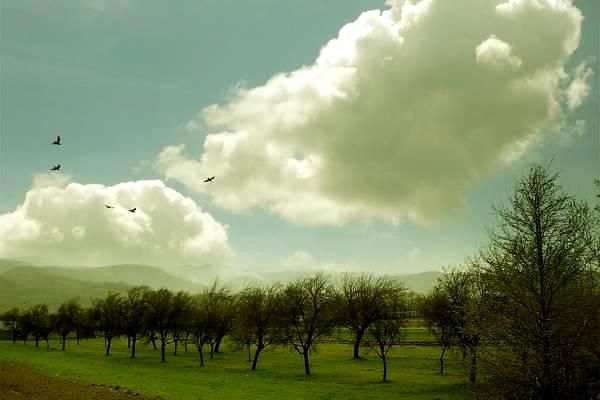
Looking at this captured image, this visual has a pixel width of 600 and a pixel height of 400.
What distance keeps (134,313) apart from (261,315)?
37191 mm

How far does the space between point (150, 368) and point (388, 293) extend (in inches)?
1759

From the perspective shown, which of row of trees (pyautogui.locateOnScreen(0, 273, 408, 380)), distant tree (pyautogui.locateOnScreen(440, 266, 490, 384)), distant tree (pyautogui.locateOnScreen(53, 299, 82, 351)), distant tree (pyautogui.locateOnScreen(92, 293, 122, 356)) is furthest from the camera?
distant tree (pyautogui.locateOnScreen(53, 299, 82, 351))

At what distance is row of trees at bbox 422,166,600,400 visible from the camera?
64.3 feet

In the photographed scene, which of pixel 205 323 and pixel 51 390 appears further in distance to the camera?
pixel 205 323

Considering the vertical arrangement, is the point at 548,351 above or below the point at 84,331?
above

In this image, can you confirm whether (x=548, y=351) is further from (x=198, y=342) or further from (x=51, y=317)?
(x=51, y=317)

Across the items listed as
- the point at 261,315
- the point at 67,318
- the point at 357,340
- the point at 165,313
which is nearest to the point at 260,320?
A: the point at 261,315

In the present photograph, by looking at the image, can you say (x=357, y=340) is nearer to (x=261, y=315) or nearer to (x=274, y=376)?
(x=261, y=315)

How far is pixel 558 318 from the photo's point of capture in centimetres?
1959

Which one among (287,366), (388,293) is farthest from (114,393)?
(388,293)

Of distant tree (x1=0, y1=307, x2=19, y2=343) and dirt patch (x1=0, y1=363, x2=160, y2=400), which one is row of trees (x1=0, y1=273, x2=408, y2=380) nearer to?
distant tree (x1=0, y1=307, x2=19, y2=343)

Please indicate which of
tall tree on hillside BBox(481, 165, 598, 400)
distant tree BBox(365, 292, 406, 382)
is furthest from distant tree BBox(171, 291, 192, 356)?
tall tree on hillside BBox(481, 165, 598, 400)

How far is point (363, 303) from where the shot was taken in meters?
79.8

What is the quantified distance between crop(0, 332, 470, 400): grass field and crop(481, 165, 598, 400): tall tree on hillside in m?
6.82
